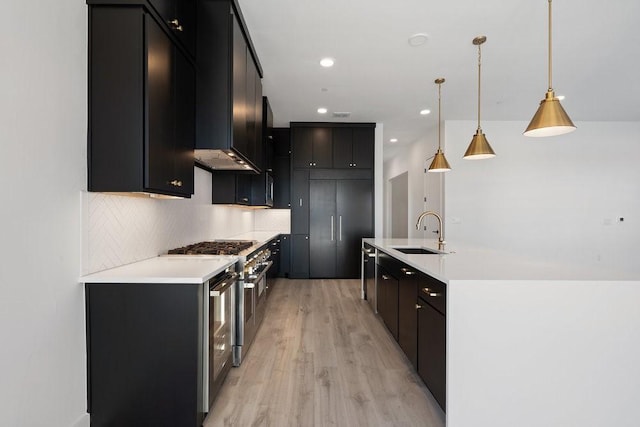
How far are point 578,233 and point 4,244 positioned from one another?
743 cm

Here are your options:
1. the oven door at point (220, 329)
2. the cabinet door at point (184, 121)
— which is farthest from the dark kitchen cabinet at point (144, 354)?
the cabinet door at point (184, 121)

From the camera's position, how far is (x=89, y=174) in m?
1.76

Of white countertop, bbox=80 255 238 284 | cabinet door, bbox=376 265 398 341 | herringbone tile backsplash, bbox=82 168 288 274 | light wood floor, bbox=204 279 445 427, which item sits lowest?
light wood floor, bbox=204 279 445 427

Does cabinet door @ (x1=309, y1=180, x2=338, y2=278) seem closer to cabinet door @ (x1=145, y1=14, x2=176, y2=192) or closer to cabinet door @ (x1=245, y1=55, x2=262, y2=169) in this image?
cabinet door @ (x1=245, y1=55, x2=262, y2=169)

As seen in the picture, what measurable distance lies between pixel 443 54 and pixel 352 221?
320 cm

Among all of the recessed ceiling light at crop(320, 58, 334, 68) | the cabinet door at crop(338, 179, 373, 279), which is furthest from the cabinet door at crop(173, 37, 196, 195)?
the cabinet door at crop(338, 179, 373, 279)

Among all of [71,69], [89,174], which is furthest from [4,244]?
[71,69]

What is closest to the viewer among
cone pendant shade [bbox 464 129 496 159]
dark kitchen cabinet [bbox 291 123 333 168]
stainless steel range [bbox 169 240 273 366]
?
stainless steel range [bbox 169 240 273 366]

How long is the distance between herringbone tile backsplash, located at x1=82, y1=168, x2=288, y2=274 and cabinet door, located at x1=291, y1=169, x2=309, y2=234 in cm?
213

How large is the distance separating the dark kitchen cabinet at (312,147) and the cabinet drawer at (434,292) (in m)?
4.01

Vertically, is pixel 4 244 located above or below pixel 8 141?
below

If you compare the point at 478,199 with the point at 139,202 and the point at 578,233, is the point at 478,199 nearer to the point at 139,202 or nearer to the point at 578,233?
the point at 578,233

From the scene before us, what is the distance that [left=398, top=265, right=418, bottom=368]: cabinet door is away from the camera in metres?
2.28

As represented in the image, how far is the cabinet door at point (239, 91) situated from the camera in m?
2.48
